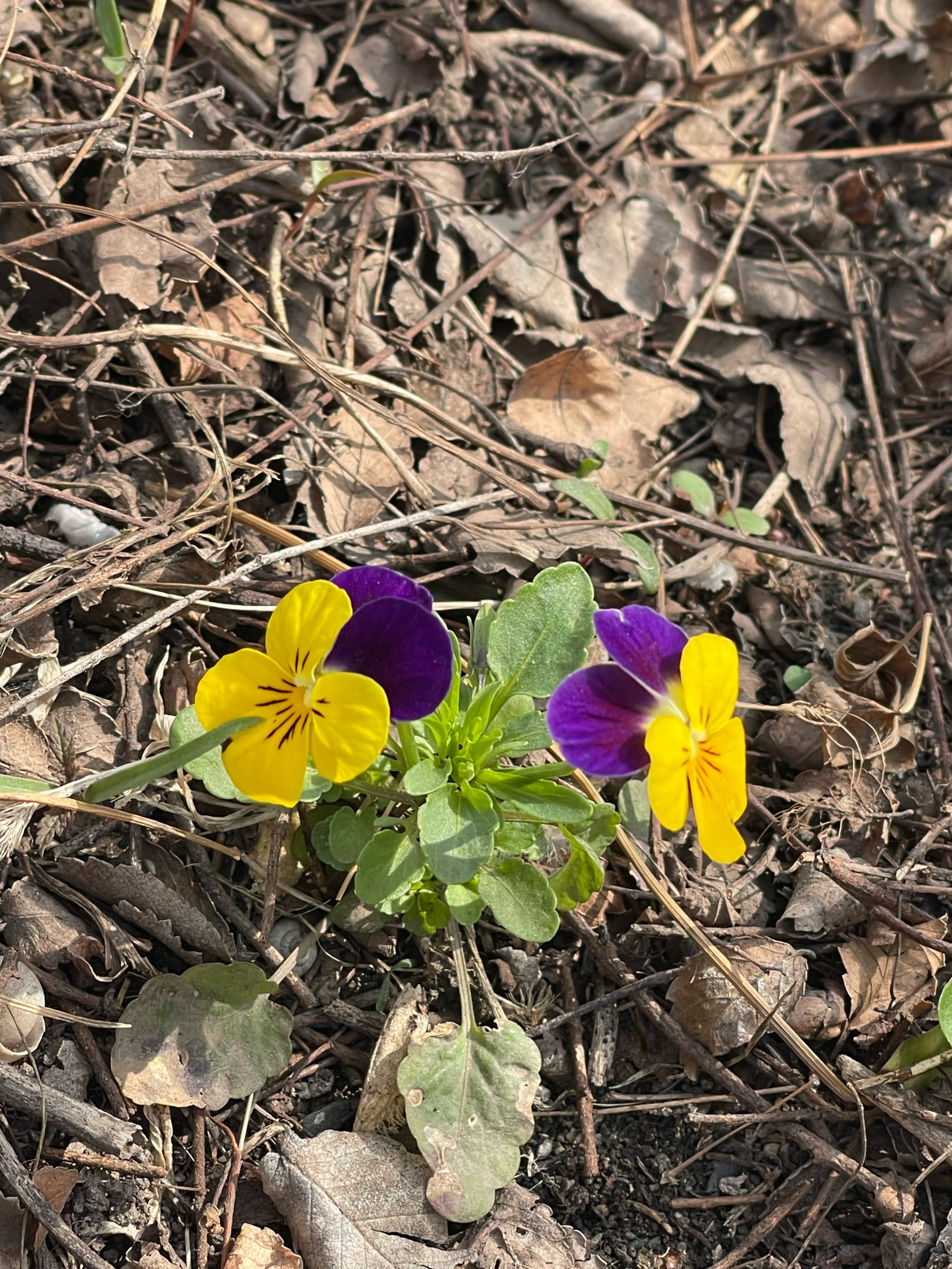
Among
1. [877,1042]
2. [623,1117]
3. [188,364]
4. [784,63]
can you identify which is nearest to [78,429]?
[188,364]

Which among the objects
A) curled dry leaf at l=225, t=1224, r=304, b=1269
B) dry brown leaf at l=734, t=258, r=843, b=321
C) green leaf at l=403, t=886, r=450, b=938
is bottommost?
curled dry leaf at l=225, t=1224, r=304, b=1269

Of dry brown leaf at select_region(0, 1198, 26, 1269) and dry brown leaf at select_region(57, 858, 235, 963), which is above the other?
dry brown leaf at select_region(57, 858, 235, 963)

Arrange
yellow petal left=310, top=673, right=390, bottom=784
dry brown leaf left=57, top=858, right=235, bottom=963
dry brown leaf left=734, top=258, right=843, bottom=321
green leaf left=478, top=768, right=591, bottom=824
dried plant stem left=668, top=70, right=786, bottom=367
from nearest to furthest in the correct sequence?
yellow petal left=310, top=673, right=390, bottom=784 → green leaf left=478, top=768, right=591, bottom=824 → dry brown leaf left=57, top=858, right=235, bottom=963 → dried plant stem left=668, top=70, right=786, bottom=367 → dry brown leaf left=734, top=258, right=843, bottom=321

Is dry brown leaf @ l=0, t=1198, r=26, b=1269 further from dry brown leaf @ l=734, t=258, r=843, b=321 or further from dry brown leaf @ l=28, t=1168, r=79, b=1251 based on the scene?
dry brown leaf @ l=734, t=258, r=843, b=321

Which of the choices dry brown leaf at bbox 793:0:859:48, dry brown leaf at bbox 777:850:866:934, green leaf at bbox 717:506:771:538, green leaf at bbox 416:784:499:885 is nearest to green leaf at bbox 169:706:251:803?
green leaf at bbox 416:784:499:885

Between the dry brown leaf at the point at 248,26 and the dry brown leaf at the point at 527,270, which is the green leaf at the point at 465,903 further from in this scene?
the dry brown leaf at the point at 248,26

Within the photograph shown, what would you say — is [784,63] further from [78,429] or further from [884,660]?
[78,429]

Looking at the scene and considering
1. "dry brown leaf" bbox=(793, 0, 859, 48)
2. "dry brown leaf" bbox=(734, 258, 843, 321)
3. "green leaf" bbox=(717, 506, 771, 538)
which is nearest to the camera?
"green leaf" bbox=(717, 506, 771, 538)
